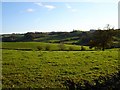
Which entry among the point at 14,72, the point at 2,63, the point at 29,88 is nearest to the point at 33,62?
the point at 2,63

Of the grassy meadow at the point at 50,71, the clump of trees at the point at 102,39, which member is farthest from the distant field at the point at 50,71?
the clump of trees at the point at 102,39

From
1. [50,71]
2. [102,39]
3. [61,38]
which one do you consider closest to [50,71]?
[50,71]

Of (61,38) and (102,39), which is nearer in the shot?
(102,39)

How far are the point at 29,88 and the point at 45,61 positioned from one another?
9219 mm

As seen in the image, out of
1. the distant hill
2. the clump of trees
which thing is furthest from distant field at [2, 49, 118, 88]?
the distant hill

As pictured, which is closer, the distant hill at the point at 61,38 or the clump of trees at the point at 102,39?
the clump of trees at the point at 102,39

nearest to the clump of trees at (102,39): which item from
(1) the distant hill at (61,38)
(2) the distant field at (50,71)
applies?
(1) the distant hill at (61,38)

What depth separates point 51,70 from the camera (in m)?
21.8

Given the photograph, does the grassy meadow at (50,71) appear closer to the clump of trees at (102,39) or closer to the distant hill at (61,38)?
the clump of trees at (102,39)

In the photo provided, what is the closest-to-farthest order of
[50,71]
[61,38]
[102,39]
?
[50,71]
[102,39]
[61,38]

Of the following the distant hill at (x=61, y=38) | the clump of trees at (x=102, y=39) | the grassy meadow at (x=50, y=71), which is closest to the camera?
the grassy meadow at (x=50, y=71)

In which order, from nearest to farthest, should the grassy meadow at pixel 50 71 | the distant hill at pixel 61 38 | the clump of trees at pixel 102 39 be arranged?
the grassy meadow at pixel 50 71
the clump of trees at pixel 102 39
the distant hill at pixel 61 38

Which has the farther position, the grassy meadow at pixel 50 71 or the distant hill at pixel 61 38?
the distant hill at pixel 61 38

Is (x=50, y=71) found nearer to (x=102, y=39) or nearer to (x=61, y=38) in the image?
(x=102, y=39)
